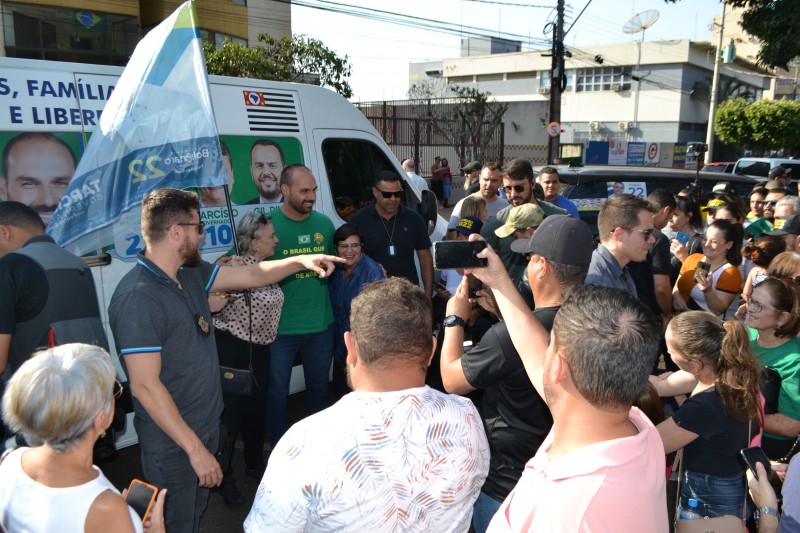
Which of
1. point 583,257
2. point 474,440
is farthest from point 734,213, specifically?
point 474,440

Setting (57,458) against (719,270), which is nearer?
(57,458)

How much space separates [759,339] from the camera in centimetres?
330

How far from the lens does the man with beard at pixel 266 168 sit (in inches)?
173

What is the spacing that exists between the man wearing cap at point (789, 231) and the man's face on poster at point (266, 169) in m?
4.16

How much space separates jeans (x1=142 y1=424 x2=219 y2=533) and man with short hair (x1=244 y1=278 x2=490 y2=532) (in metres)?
1.26

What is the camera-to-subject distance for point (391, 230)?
4.73m

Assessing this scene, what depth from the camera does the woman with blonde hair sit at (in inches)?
63.7

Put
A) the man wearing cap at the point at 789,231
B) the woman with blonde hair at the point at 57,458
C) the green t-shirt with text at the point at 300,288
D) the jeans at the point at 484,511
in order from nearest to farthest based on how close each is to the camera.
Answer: the woman with blonde hair at the point at 57,458 → the jeans at the point at 484,511 → the green t-shirt with text at the point at 300,288 → the man wearing cap at the point at 789,231

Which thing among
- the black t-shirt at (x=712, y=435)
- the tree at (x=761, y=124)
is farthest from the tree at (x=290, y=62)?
the tree at (x=761, y=124)

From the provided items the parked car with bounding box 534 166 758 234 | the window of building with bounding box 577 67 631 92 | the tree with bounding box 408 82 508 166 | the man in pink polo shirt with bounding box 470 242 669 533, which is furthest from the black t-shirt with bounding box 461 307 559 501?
the window of building with bounding box 577 67 631 92

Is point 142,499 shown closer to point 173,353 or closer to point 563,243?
point 173,353

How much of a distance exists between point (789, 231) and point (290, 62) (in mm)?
14779

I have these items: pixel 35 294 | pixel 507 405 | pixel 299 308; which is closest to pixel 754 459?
pixel 507 405

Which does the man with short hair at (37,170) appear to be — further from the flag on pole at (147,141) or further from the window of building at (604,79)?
the window of building at (604,79)
